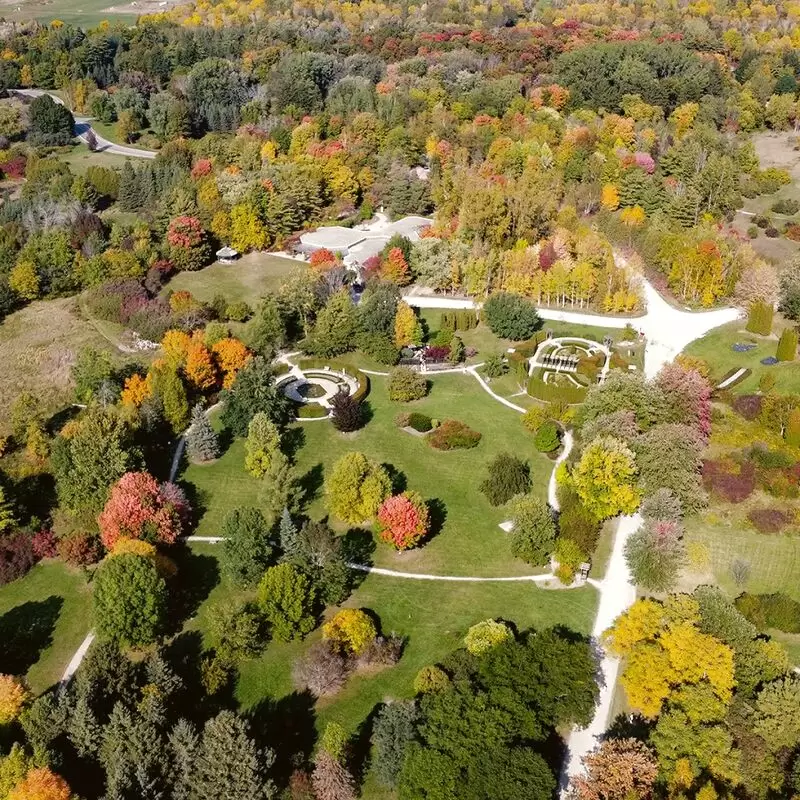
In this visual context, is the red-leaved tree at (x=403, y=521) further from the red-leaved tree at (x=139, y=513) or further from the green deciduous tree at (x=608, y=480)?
the red-leaved tree at (x=139, y=513)

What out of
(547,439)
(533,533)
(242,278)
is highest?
(533,533)

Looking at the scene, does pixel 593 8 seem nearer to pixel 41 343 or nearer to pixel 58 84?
pixel 58 84

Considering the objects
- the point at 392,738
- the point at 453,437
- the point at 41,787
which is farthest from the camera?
the point at 453,437

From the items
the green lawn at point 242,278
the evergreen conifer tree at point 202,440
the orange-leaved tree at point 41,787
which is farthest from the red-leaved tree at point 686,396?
the green lawn at point 242,278

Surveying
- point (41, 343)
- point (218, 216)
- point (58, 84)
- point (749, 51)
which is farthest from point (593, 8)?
point (41, 343)

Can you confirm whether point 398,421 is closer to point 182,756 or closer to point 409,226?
point 182,756

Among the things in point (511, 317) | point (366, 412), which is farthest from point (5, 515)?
point (511, 317)
